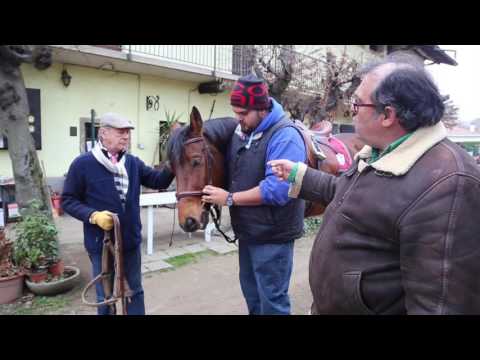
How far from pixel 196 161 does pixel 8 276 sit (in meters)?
2.86

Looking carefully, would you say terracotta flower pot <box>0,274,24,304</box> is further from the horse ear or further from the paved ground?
the horse ear

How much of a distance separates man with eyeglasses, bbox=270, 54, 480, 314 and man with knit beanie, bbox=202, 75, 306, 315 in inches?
28.2

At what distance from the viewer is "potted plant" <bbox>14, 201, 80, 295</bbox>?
3.91 m

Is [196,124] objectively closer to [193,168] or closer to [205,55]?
[193,168]

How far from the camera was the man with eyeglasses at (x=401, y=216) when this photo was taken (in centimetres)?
109

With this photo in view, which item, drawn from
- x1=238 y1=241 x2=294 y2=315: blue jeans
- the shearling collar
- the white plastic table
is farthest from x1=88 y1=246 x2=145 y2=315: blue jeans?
the shearling collar

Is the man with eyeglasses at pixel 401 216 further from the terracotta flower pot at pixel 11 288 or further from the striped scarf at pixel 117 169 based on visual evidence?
the terracotta flower pot at pixel 11 288

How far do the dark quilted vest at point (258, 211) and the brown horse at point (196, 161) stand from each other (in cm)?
17

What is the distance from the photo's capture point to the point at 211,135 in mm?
2553

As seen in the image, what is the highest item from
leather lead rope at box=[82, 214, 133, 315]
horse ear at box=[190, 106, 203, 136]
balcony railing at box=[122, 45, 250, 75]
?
balcony railing at box=[122, 45, 250, 75]

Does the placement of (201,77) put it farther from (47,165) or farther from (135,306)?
(135,306)

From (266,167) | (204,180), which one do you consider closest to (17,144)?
(204,180)

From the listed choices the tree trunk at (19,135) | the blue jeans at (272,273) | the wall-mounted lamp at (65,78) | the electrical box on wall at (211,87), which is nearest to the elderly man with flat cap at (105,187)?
the blue jeans at (272,273)

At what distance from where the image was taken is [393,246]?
1.24 meters
